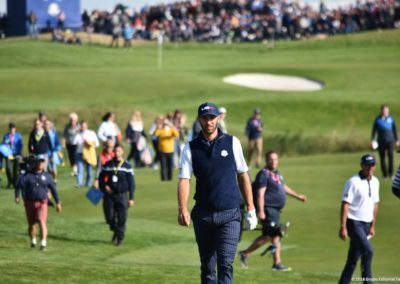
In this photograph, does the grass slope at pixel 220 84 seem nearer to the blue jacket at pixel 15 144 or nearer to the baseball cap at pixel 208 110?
the blue jacket at pixel 15 144

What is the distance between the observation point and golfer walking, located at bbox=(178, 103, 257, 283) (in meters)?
13.8

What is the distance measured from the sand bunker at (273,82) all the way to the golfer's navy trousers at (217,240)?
47302 mm

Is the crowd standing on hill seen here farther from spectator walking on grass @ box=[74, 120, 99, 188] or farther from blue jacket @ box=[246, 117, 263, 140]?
spectator walking on grass @ box=[74, 120, 99, 188]

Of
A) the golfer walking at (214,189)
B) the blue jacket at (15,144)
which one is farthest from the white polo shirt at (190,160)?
the blue jacket at (15,144)

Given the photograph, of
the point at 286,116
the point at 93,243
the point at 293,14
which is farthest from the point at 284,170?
the point at 293,14

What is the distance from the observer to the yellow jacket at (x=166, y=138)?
33094 mm

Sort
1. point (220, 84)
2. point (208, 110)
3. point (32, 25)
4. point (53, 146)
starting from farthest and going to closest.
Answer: point (32, 25) → point (220, 84) → point (53, 146) → point (208, 110)

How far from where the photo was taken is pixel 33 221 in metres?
21.9

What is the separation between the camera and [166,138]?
33281 millimetres

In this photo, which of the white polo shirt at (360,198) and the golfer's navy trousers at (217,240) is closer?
the golfer's navy trousers at (217,240)

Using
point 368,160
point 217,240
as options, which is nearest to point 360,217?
point 368,160

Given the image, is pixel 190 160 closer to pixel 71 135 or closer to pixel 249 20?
pixel 71 135

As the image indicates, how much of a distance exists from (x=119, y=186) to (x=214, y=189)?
9076mm

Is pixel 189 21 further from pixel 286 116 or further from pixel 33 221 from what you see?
pixel 33 221
